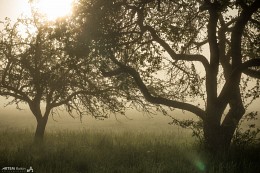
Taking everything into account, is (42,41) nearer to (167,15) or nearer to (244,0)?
(167,15)

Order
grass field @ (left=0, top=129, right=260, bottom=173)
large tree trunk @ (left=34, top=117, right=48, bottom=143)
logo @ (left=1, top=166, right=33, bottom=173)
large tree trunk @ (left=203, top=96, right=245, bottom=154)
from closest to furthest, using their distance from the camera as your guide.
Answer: logo @ (left=1, top=166, right=33, bottom=173), grass field @ (left=0, top=129, right=260, bottom=173), large tree trunk @ (left=203, top=96, right=245, bottom=154), large tree trunk @ (left=34, top=117, right=48, bottom=143)

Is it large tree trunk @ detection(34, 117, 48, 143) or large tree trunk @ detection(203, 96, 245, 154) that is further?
large tree trunk @ detection(34, 117, 48, 143)

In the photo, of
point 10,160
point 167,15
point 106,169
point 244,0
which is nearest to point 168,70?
point 167,15

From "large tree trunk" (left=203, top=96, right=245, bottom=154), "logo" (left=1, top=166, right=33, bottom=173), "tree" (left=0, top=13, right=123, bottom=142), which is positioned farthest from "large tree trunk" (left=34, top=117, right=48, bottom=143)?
"large tree trunk" (left=203, top=96, right=245, bottom=154)

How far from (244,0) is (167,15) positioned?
4.26 meters

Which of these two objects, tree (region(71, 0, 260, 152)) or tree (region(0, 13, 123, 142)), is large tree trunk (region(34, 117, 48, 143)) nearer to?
tree (region(0, 13, 123, 142))

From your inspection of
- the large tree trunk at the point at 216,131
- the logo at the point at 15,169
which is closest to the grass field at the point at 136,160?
the logo at the point at 15,169

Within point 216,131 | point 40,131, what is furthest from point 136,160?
point 40,131

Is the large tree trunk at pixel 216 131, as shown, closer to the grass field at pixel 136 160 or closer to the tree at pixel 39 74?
the grass field at pixel 136 160

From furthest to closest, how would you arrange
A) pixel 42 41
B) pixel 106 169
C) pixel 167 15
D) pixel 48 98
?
pixel 48 98, pixel 42 41, pixel 167 15, pixel 106 169

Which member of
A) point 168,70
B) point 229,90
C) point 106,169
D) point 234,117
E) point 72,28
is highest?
point 72,28

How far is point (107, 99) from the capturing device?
15312mm

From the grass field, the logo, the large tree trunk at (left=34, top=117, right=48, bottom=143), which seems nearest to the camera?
the logo

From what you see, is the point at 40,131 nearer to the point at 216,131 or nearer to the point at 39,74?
the point at 39,74
